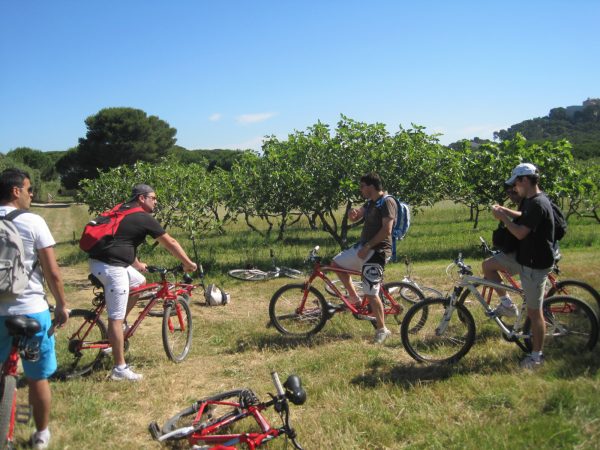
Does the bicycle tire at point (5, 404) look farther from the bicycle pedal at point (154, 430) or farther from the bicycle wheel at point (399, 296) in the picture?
the bicycle wheel at point (399, 296)

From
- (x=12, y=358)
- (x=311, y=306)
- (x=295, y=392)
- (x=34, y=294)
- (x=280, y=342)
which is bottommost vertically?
(x=280, y=342)

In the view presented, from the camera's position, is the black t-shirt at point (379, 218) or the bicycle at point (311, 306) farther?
the bicycle at point (311, 306)

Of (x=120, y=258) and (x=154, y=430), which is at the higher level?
(x=120, y=258)

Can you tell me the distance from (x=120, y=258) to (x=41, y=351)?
5.71 ft

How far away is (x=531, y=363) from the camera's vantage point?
4770 mm

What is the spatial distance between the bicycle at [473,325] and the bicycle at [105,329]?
258 cm

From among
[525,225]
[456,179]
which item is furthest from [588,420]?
[456,179]

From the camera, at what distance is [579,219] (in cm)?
2422

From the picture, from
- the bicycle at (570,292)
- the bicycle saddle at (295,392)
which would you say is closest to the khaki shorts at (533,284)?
the bicycle at (570,292)

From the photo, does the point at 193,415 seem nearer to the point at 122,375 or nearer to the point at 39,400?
the point at 39,400

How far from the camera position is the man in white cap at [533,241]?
458 centimetres

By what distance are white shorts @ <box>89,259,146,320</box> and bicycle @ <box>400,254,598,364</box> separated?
2858 mm

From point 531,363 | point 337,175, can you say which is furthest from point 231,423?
point 337,175

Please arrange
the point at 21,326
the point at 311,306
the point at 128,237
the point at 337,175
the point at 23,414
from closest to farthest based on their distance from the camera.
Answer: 1. the point at 21,326
2. the point at 23,414
3. the point at 128,237
4. the point at 311,306
5. the point at 337,175
